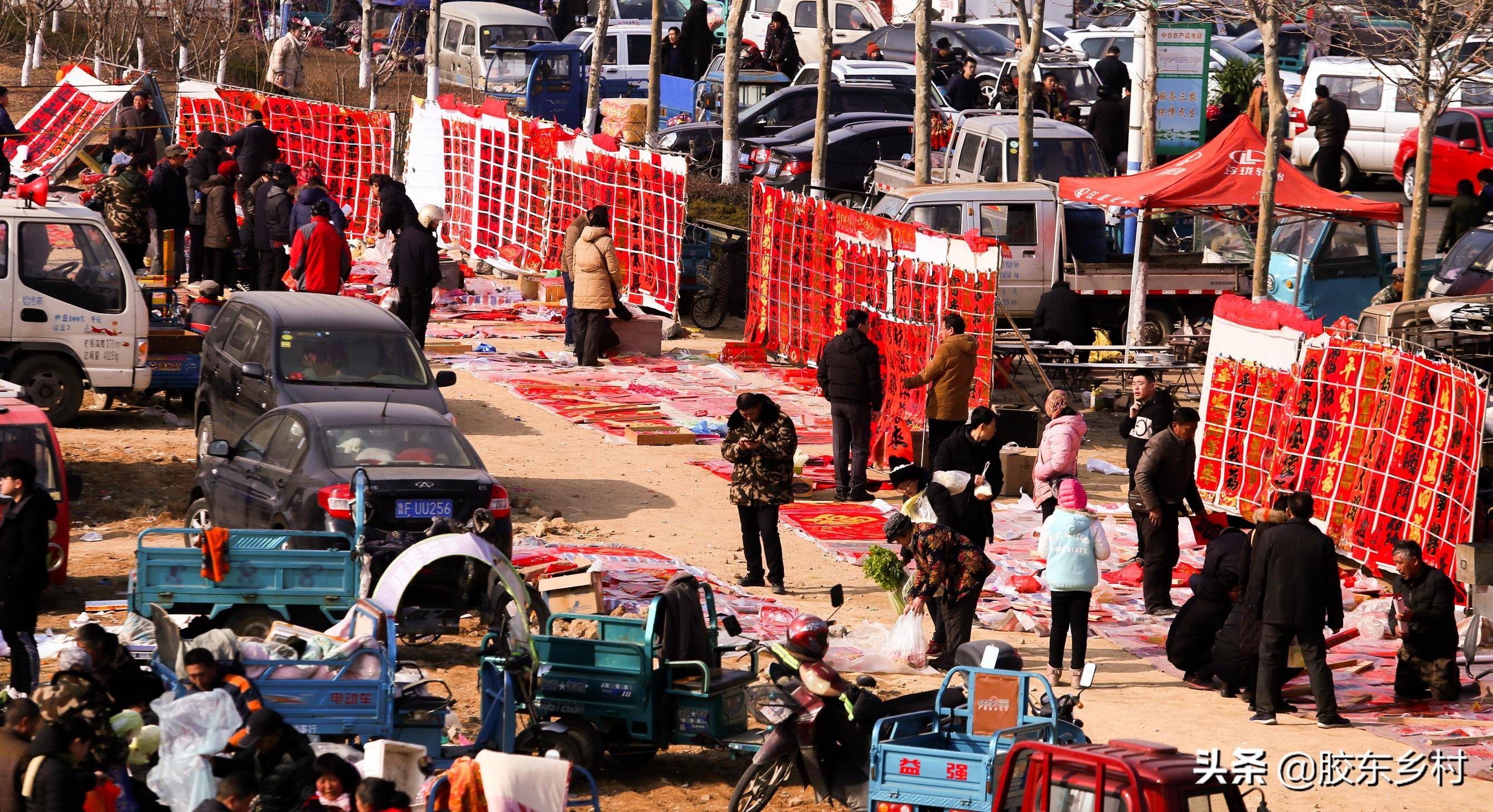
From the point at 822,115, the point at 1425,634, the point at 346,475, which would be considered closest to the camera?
the point at 1425,634

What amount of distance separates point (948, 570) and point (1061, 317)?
960 cm

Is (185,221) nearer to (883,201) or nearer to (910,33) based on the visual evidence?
(883,201)

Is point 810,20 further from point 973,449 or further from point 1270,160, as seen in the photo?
point 973,449

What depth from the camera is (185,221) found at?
2355cm

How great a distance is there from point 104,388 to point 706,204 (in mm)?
11086

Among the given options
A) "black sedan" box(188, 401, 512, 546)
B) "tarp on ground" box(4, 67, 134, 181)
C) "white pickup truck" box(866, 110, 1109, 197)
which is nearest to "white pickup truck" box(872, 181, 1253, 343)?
"white pickup truck" box(866, 110, 1109, 197)

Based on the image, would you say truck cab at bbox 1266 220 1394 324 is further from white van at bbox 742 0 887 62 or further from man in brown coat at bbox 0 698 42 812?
man in brown coat at bbox 0 698 42 812

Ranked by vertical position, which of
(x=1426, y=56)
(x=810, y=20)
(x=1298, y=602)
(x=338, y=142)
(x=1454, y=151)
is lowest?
(x=1298, y=602)

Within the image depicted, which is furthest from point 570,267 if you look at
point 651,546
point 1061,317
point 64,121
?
point 64,121

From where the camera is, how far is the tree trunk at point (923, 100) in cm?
2466

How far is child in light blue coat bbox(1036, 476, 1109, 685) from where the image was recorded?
11898 millimetres

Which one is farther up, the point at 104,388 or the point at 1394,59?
the point at 1394,59

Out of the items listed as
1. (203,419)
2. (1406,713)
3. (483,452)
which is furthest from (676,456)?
(1406,713)

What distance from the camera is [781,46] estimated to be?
37.2 meters
